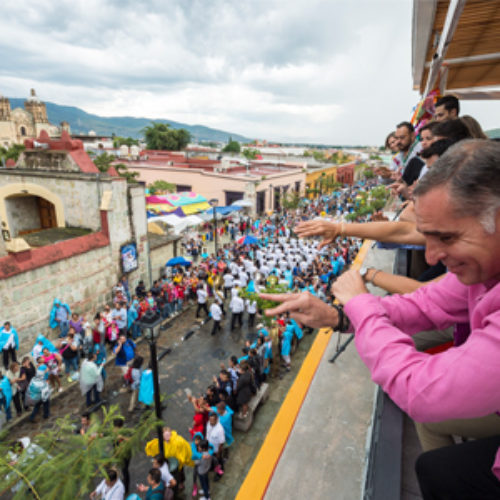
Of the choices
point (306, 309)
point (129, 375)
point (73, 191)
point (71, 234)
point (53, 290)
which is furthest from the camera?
point (73, 191)

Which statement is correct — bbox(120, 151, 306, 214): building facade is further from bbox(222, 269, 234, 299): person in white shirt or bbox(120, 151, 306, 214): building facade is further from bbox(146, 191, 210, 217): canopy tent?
bbox(222, 269, 234, 299): person in white shirt

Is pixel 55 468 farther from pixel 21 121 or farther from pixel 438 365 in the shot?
pixel 21 121

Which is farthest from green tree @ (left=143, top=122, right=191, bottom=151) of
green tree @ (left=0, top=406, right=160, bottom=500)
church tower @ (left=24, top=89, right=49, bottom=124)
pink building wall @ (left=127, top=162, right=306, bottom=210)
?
green tree @ (left=0, top=406, right=160, bottom=500)

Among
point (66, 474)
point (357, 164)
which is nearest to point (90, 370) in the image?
point (66, 474)

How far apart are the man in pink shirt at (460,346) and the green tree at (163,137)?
61.4 m

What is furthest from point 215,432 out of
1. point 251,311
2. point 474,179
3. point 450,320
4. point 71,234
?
point 71,234

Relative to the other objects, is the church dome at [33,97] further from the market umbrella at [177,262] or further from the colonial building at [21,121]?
the market umbrella at [177,262]

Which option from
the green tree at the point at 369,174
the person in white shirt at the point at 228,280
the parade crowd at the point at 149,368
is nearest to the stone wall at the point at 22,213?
the parade crowd at the point at 149,368

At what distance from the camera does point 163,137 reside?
57.0m

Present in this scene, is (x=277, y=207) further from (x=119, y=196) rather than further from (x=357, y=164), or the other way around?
(x=357, y=164)

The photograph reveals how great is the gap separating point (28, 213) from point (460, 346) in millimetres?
18000

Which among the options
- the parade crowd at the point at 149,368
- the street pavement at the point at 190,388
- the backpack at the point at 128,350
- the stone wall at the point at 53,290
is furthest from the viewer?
the stone wall at the point at 53,290

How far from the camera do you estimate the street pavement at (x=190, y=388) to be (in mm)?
6254

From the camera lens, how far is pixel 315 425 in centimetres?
387
